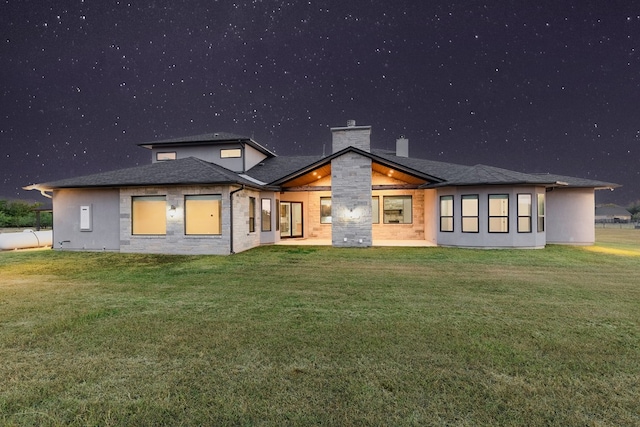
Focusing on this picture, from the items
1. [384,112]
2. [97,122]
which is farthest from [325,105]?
Answer: [97,122]

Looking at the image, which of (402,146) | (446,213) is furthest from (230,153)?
(446,213)

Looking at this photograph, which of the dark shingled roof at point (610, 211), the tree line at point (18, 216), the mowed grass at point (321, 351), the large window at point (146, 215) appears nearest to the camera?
the mowed grass at point (321, 351)

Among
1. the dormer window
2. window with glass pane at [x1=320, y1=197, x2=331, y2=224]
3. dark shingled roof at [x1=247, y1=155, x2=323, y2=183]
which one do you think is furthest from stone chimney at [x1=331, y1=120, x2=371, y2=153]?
the dormer window

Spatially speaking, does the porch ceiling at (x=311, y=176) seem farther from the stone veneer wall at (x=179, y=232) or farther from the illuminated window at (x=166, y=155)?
the illuminated window at (x=166, y=155)

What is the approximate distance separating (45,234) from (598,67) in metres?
46.6

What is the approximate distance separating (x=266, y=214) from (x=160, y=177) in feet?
17.9

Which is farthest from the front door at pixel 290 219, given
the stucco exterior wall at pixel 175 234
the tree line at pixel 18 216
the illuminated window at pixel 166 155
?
the tree line at pixel 18 216

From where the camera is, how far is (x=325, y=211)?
1962 centimetres

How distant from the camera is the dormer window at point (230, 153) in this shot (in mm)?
18359

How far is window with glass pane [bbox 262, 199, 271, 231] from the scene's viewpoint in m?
16.4

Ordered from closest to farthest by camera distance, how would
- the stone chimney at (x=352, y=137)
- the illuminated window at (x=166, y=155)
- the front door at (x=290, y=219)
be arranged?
the stone chimney at (x=352, y=137) → the front door at (x=290, y=219) → the illuminated window at (x=166, y=155)

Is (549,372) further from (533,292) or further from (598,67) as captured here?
(598,67)

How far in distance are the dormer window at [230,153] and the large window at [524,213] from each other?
49.2ft

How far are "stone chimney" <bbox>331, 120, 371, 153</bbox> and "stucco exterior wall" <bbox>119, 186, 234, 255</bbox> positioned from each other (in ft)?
25.8
